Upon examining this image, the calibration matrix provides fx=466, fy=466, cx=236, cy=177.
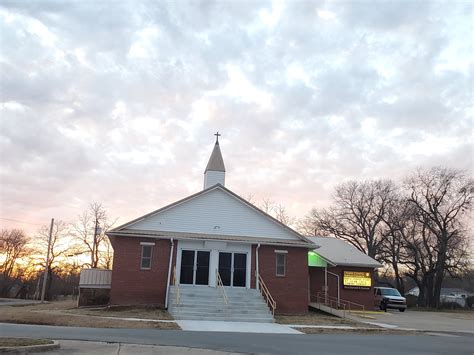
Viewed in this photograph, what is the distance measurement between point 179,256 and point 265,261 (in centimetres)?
491

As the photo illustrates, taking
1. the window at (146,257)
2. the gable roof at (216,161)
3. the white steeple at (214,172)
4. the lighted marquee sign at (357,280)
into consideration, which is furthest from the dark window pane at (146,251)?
the lighted marquee sign at (357,280)

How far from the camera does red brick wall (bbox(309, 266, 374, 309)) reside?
34.2 m

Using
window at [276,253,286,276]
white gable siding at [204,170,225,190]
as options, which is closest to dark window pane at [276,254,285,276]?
window at [276,253,286,276]

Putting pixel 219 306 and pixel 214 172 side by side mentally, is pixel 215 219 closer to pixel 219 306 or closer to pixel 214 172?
pixel 214 172

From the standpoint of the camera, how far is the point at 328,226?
62.6m

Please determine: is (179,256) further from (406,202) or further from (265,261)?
(406,202)

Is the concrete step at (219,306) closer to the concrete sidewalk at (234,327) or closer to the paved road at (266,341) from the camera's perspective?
the concrete sidewalk at (234,327)

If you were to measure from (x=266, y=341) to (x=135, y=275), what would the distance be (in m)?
12.2

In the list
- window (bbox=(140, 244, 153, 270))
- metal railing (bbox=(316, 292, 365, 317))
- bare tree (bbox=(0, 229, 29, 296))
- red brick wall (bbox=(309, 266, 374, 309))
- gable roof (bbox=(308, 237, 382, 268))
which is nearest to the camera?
window (bbox=(140, 244, 153, 270))

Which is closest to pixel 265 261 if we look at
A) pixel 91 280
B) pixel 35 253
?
pixel 91 280

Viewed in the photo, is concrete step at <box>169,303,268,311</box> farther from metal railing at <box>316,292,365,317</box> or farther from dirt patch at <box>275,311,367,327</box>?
metal railing at <box>316,292,365,317</box>

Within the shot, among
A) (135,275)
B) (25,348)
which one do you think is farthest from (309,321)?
(25,348)

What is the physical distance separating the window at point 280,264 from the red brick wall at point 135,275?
6.32 metres

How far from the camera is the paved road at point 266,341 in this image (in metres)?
12.8
